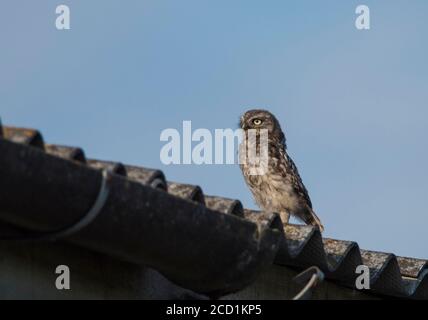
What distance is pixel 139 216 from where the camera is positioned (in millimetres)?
4688

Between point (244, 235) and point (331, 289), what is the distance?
182 cm

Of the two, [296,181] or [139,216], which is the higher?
[139,216]

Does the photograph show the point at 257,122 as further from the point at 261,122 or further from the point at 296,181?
the point at 296,181

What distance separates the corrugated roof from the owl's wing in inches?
241

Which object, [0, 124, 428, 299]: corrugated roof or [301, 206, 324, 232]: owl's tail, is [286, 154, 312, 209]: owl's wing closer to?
[301, 206, 324, 232]: owl's tail

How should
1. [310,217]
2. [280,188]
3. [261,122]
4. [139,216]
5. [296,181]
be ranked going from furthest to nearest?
[261,122] < [310,217] < [296,181] < [280,188] < [139,216]

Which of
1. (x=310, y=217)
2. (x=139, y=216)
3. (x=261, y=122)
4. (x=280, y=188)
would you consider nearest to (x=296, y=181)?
(x=280, y=188)

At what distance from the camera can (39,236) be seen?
182 inches

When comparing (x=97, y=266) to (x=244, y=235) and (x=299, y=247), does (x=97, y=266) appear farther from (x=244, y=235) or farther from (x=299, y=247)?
(x=299, y=247)

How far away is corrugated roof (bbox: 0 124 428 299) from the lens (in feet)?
14.2

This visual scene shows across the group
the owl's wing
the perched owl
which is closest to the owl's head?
the perched owl

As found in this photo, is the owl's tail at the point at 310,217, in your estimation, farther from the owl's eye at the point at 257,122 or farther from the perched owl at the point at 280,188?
the owl's eye at the point at 257,122

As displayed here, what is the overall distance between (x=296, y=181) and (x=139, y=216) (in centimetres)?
767

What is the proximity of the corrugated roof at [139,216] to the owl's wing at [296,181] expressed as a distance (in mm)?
6110
